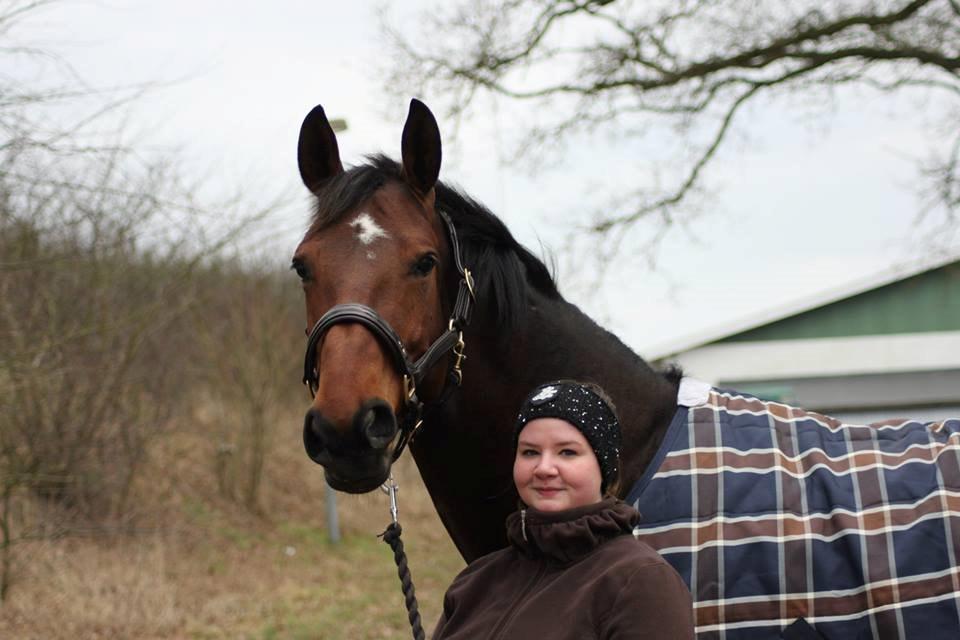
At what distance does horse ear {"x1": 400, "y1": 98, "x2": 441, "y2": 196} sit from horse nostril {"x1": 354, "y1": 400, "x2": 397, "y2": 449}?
2.62 feet

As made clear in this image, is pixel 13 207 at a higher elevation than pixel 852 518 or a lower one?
higher

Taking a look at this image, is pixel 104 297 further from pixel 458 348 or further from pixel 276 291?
pixel 458 348

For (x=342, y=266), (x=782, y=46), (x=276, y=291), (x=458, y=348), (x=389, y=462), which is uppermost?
(x=782, y=46)

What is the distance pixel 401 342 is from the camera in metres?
2.51

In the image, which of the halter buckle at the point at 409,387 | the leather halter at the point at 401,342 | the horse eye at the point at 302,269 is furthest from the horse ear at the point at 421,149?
the halter buckle at the point at 409,387

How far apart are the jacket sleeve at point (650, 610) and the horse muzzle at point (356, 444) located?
0.78 m

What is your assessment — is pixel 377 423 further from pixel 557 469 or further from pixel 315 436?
pixel 557 469

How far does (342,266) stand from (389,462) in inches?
22.3

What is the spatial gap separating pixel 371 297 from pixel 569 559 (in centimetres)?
92

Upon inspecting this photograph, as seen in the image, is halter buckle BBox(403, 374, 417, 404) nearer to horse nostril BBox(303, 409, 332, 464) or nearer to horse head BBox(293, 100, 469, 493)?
horse head BBox(293, 100, 469, 493)

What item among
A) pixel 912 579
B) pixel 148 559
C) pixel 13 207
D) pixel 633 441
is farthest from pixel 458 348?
pixel 148 559

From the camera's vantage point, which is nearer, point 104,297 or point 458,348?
point 458,348

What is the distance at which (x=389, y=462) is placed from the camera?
246 cm

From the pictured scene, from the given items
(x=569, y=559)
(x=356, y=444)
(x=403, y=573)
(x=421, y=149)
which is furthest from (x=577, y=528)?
(x=421, y=149)
